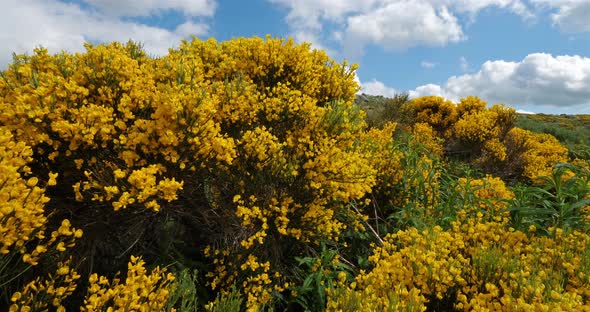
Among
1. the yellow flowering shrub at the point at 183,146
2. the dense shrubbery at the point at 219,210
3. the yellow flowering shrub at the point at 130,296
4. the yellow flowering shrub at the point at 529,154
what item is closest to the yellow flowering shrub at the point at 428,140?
the yellow flowering shrub at the point at 529,154

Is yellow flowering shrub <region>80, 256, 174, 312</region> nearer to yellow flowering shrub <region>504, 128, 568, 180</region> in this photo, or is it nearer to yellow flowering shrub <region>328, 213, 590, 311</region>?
yellow flowering shrub <region>328, 213, 590, 311</region>

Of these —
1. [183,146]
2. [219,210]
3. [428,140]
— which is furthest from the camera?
[428,140]

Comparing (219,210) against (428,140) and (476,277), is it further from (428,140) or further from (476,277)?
(428,140)

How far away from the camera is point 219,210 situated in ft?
11.4

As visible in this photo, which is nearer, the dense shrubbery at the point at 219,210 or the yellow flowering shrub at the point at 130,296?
the yellow flowering shrub at the point at 130,296

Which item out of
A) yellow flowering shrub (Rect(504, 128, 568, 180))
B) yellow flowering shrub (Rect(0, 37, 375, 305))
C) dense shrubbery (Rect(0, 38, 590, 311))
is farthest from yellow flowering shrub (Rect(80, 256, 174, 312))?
yellow flowering shrub (Rect(504, 128, 568, 180))

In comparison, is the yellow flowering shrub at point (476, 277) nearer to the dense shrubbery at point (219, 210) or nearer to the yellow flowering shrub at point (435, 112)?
the dense shrubbery at point (219, 210)

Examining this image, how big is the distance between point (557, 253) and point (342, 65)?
3.55 metres

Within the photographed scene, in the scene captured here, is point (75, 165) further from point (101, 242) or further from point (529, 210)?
point (529, 210)

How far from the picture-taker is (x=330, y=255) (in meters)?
3.52

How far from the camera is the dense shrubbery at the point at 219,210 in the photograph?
2.37 metres

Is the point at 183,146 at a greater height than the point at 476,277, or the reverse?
the point at 183,146

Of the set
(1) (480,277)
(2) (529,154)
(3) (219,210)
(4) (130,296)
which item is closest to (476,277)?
(1) (480,277)

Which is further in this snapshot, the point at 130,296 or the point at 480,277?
the point at 480,277
